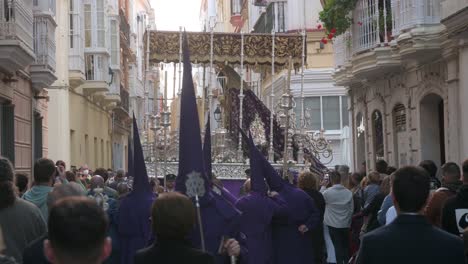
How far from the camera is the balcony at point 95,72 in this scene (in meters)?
31.2

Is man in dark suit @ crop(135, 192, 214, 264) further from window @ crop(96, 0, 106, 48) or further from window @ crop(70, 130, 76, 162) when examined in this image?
window @ crop(96, 0, 106, 48)

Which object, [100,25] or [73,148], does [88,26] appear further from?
[73,148]

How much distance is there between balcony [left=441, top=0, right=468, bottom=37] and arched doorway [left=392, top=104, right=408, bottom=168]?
5.03 metres

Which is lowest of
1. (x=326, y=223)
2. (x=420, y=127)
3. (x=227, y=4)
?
(x=326, y=223)

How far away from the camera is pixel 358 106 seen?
81.0 feet

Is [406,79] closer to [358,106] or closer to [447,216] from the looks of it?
[358,106]

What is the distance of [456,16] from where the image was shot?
14.9 meters

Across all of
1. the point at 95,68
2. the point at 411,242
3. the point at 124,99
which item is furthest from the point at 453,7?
the point at 124,99

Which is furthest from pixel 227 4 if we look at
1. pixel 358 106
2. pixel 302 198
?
pixel 302 198

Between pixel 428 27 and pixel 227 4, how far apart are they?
44.2m

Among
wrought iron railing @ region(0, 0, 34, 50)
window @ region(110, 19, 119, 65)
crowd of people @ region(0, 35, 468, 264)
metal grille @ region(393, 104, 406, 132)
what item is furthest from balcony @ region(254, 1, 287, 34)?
crowd of people @ region(0, 35, 468, 264)

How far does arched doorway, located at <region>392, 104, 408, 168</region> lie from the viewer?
20.7 m

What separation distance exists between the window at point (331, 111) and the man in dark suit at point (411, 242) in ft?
90.6

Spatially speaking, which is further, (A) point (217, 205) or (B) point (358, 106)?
(B) point (358, 106)
